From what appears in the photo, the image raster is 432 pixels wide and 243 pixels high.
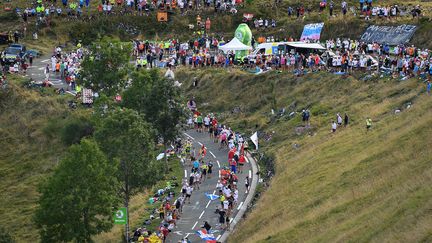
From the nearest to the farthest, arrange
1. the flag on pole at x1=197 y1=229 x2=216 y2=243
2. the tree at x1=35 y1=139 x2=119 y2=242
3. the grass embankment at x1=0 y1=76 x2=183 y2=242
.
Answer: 1. the flag on pole at x1=197 y1=229 x2=216 y2=243
2. the tree at x1=35 y1=139 x2=119 y2=242
3. the grass embankment at x1=0 y1=76 x2=183 y2=242

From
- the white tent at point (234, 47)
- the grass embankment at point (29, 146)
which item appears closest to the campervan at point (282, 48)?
the white tent at point (234, 47)

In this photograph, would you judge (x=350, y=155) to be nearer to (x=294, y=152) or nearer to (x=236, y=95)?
(x=294, y=152)

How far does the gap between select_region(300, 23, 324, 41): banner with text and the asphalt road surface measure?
26.1m

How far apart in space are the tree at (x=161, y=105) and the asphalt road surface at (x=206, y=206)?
9.30ft

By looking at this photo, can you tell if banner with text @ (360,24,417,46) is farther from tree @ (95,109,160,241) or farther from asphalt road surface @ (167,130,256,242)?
tree @ (95,109,160,241)

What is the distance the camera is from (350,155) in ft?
173

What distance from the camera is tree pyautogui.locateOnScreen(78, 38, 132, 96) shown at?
7200 cm

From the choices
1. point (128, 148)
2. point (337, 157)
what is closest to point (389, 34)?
point (337, 157)

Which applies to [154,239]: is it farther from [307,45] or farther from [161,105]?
[307,45]

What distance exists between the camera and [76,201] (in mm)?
45969

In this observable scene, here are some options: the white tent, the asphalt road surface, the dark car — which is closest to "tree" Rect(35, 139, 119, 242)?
the asphalt road surface

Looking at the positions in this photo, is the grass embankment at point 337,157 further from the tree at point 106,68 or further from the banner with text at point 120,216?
the tree at point 106,68

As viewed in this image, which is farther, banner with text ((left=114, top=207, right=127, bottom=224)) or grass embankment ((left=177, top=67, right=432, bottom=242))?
banner with text ((left=114, top=207, right=127, bottom=224))

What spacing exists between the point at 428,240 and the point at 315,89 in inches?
1582
